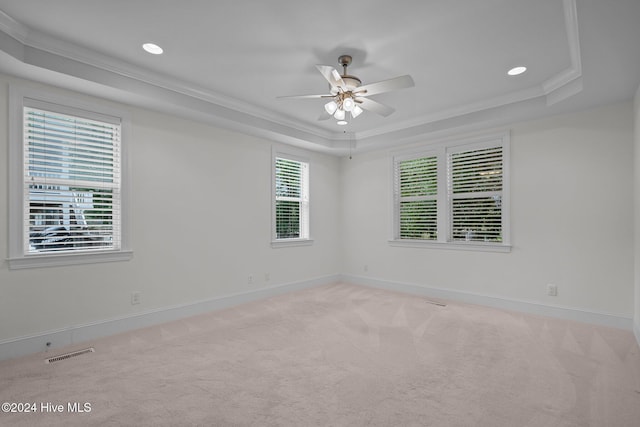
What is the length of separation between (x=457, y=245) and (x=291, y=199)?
2.77m

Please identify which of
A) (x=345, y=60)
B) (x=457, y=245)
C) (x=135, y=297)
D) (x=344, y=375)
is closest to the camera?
(x=344, y=375)

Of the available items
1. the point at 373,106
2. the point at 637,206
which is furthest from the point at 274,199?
the point at 637,206

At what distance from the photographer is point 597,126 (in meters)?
3.74

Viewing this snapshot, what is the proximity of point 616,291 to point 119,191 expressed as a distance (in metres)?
5.68

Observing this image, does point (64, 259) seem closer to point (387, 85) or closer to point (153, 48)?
point (153, 48)

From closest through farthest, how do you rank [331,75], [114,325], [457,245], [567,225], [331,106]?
[331,75], [331,106], [114,325], [567,225], [457,245]

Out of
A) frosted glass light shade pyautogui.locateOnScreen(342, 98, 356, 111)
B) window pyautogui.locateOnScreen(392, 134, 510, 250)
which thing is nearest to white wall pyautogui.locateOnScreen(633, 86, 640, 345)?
window pyautogui.locateOnScreen(392, 134, 510, 250)

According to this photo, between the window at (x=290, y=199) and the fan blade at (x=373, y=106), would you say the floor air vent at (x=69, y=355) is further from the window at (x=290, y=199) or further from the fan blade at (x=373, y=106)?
the fan blade at (x=373, y=106)

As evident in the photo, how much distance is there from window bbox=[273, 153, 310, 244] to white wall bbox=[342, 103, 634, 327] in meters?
2.32

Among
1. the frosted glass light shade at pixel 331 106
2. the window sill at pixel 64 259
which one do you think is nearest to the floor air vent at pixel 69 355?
the window sill at pixel 64 259

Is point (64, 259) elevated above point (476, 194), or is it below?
below

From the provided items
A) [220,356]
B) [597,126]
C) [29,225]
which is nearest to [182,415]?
[220,356]

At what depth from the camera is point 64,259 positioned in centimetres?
317

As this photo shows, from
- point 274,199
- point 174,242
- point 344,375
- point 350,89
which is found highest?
point 350,89
